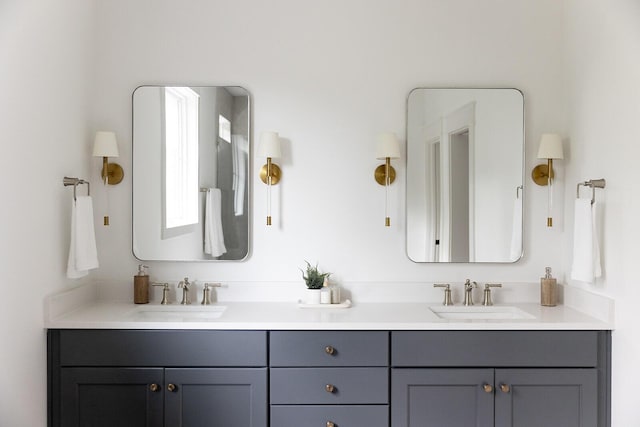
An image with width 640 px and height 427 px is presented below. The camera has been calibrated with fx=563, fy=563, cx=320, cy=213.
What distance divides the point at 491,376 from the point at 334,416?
0.66 meters

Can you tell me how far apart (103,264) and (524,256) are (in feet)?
6.76

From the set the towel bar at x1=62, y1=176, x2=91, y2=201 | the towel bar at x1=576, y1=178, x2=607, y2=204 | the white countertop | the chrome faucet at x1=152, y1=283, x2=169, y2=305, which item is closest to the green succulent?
the white countertop

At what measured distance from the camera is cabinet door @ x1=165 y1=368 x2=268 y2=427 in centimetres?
228

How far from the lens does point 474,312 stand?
2646mm

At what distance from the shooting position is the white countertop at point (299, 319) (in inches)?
89.6

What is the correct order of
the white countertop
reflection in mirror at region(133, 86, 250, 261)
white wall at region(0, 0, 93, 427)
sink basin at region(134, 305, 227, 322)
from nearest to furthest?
white wall at region(0, 0, 93, 427), the white countertop, sink basin at region(134, 305, 227, 322), reflection in mirror at region(133, 86, 250, 261)

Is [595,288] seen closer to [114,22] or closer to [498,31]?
[498,31]

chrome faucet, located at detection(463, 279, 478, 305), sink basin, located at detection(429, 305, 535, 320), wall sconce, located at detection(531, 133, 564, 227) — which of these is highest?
wall sconce, located at detection(531, 133, 564, 227)

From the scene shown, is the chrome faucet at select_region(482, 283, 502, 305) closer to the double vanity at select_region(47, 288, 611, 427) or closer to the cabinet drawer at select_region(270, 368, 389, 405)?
the double vanity at select_region(47, 288, 611, 427)

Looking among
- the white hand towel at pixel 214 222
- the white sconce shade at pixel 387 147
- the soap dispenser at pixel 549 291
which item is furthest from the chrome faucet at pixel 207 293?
the soap dispenser at pixel 549 291

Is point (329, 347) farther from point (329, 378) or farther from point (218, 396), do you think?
point (218, 396)

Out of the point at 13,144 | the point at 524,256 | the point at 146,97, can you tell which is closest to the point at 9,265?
the point at 13,144

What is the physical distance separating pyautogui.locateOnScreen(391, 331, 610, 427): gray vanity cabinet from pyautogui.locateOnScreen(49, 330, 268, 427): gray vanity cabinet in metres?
0.59

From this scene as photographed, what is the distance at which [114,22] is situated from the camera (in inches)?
107
